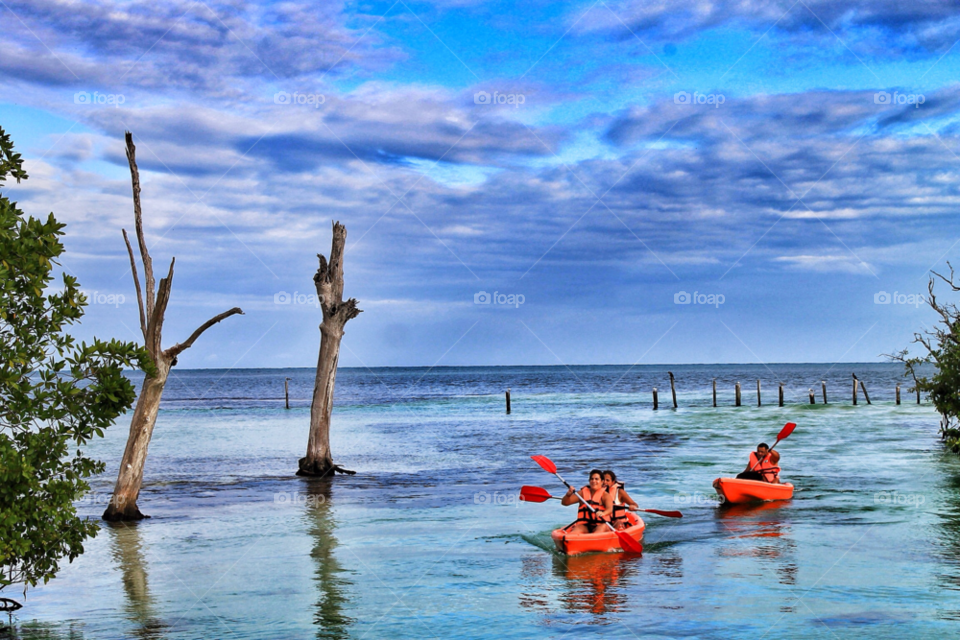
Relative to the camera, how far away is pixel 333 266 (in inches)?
892

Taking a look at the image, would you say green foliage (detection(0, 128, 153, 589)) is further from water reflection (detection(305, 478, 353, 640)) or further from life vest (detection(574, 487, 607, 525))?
life vest (detection(574, 487, 607, 525))

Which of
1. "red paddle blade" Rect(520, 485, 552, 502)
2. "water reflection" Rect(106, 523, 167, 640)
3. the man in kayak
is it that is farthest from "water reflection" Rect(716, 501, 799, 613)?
"water reflection" Rect(106, 523, 167, 640)

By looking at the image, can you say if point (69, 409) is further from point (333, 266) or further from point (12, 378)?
point (333, 266)

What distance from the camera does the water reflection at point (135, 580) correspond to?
32.9 ft

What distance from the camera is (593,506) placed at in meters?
15.0

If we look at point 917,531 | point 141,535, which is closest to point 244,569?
point 141,535

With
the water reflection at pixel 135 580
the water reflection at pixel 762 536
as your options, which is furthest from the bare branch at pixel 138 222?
the water reflection at pixel 762 536

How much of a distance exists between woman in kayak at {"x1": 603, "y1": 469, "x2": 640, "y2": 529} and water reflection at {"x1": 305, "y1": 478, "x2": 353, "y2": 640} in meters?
4.96

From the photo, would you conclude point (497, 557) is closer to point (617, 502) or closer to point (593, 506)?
point (593, 506)

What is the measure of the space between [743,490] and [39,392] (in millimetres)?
15923

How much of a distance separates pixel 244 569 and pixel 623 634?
21.7 ft

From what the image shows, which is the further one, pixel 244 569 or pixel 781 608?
pixel 244 569

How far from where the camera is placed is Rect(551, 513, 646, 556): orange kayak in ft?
45.4

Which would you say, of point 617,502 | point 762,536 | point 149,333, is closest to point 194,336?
point 149,333
